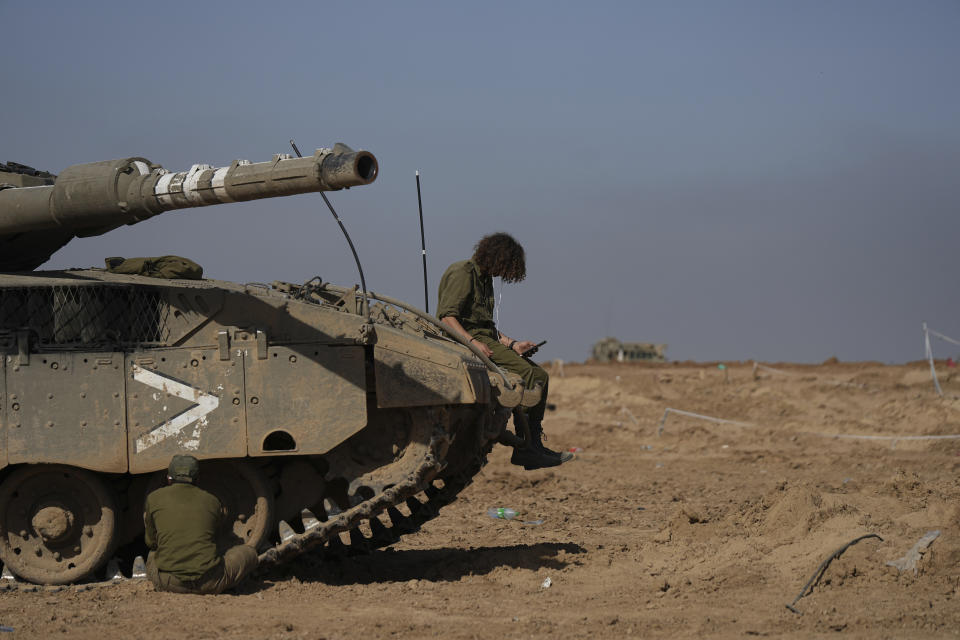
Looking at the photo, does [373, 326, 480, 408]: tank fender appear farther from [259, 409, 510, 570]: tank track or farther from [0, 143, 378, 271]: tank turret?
[0, 143, 378, 271]: tank turret

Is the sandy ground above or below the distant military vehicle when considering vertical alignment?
below

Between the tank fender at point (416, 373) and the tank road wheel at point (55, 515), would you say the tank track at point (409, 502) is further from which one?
the tank road wheel at point (55, 515)

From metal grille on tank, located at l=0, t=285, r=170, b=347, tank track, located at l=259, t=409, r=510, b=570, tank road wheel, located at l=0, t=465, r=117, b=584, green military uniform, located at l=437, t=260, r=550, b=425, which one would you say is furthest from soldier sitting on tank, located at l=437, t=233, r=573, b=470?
tank road wheel, located at l=0, t=465, r=117, b=584

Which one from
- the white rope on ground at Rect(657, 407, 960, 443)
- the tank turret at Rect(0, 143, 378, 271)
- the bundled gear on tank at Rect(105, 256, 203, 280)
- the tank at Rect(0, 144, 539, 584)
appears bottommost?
the white rope on ground at Rect(657, 407, 960, 443)

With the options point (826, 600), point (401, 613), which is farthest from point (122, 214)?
point (826, 600)

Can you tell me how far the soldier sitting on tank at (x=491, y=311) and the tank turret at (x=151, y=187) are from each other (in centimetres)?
274

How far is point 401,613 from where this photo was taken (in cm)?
Answer: 734

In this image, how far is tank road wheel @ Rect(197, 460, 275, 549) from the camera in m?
8.44

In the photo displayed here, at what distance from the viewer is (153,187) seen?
7.50m

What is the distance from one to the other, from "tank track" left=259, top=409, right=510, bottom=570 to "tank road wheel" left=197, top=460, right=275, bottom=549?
8.2 inches

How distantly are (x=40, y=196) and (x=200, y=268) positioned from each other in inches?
54.1

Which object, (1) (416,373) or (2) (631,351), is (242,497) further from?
(2) (631,351)

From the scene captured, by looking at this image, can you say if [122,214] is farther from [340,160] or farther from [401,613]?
[401,613]

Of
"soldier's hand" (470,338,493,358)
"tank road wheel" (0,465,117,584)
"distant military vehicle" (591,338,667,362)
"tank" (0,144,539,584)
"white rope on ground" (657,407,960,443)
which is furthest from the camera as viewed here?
"distant military vehicle" (591,338,667,362)
